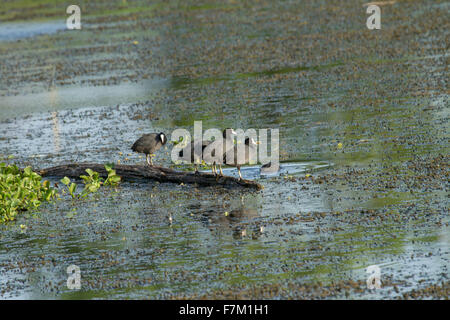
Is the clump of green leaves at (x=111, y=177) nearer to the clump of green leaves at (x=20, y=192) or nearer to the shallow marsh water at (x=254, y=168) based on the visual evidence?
the shallow marsh water at (x=254, y=168)

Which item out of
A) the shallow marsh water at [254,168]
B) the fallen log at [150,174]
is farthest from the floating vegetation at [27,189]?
the fallen log at [150,174]

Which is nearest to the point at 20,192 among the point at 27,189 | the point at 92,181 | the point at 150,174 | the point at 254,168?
the point at 27,189

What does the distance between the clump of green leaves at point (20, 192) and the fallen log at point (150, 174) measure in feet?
3.91

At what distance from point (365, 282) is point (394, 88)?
12.9 meters

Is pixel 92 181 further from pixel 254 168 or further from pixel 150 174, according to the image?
pixel 254 168

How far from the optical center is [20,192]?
15.2m

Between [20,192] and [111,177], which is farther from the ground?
[111,177]

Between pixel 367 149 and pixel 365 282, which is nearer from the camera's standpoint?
pixel 365 282

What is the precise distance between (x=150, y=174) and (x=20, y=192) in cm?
265

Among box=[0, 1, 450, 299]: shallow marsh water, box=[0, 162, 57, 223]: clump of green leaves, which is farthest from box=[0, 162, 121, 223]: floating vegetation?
box=[0, 1, 450, 299]: shallow marsh water

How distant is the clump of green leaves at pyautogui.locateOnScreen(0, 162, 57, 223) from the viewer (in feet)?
49.1
